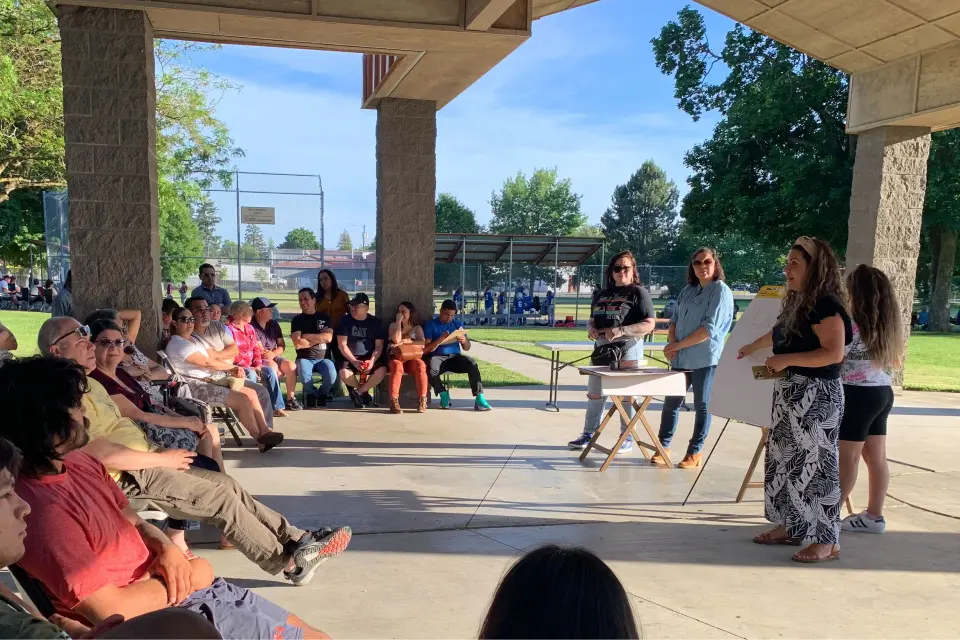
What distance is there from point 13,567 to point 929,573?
4.17m

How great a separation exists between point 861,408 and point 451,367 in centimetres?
486

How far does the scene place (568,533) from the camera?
4465mm

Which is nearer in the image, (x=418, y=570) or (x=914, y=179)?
(x=418, y=570)

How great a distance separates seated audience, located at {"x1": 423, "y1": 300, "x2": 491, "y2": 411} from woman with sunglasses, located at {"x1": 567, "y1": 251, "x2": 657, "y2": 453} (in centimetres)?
237

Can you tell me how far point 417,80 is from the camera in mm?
7926

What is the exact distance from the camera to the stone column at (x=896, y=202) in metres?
9.26

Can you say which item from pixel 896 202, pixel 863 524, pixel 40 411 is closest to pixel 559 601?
pixel 40 411

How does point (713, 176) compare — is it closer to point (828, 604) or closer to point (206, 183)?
point (206, 183)

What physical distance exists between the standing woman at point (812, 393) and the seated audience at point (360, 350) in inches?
202

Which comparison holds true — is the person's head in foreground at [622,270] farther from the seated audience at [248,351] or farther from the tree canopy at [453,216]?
the tree canopy at [453,216]

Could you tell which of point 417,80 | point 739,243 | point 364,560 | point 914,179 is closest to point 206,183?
point 417,80

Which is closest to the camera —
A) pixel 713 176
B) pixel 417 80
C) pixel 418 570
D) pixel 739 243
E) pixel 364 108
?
pixel 418 570

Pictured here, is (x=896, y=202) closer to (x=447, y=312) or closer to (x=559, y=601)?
(x=447, y=312)

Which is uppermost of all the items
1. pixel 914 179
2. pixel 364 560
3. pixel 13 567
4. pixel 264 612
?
pixel 914 179
